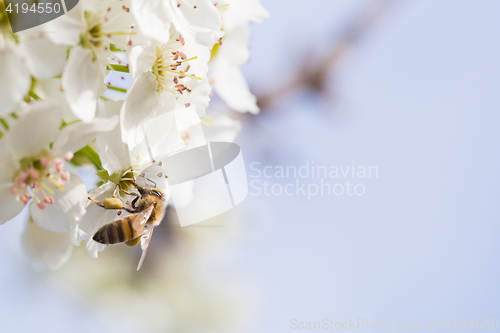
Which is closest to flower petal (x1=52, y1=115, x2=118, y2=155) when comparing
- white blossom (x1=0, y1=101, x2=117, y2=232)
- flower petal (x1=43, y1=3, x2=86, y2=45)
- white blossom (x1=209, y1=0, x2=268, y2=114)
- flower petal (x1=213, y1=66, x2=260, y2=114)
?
white blossom (x1=0, y1=101, x2=117, y2=232)

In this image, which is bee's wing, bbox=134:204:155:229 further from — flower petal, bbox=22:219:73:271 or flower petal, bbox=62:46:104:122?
flower petal, bbox=62:46:104:122

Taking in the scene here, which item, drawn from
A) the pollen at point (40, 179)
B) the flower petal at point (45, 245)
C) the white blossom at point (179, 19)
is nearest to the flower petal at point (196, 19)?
the white blossom at point (179, 19)

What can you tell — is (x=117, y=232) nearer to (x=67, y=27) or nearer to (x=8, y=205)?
(x=8, y=205)

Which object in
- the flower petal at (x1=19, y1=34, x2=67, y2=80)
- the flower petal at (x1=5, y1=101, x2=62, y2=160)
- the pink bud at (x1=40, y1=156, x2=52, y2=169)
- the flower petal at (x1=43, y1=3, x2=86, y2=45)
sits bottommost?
the pink bud at (x1=40, y1=156, x2=52, y2=169)

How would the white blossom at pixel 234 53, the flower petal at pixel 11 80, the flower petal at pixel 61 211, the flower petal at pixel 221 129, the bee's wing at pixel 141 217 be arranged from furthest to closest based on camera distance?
the flower petal at pixel 221 129
the white blossom at pixel 234 53
the bee's wing at pixel 141 217
the flower petal at pixel 61 211
the flower petal at pixel 11 80

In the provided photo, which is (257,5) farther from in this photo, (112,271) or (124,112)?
(112,271)

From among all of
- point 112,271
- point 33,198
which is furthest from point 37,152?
point 112,271

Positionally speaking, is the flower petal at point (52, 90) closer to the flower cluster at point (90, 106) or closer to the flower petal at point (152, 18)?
the flower cluster at point (90, 106)

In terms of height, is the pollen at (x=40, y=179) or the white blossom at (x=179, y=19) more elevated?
the white blossom at (x=179, y=19)
